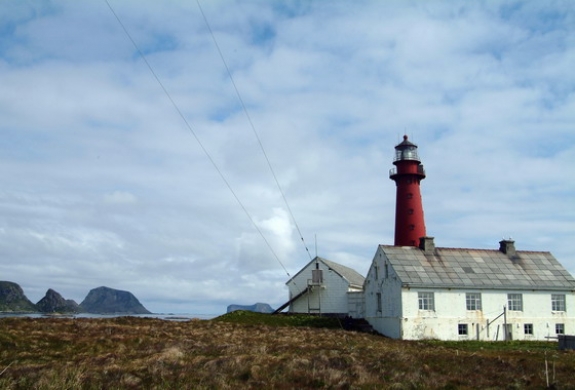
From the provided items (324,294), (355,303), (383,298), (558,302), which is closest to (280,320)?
(383,298)

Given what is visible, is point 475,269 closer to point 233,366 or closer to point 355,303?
point 355,303

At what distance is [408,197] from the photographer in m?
48.3

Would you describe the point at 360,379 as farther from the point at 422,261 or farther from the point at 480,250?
the point at 480,250

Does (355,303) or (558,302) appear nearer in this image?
(558,302)

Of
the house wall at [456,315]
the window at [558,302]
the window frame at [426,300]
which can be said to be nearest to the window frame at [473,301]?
the house wall at [456,315]

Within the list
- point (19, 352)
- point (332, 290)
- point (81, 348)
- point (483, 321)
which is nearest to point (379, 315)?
point (483, 321)

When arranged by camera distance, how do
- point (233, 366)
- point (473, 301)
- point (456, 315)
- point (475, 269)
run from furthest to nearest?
point (475, 269) < point (473, 301) < point (456, 315) < point (233, 366)

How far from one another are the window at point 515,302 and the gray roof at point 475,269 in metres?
0.66

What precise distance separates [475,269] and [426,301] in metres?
5.23

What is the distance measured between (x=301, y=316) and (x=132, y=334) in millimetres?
20222

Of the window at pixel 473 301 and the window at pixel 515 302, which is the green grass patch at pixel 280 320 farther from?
the window at pixel 515 302

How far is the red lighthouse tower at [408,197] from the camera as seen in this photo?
47219 millimetres

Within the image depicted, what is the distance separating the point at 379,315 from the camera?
42281 millimetres

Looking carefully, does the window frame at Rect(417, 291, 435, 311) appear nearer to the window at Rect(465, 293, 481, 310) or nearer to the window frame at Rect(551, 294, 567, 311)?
the window at Rect(465, 293, 481, 310)
